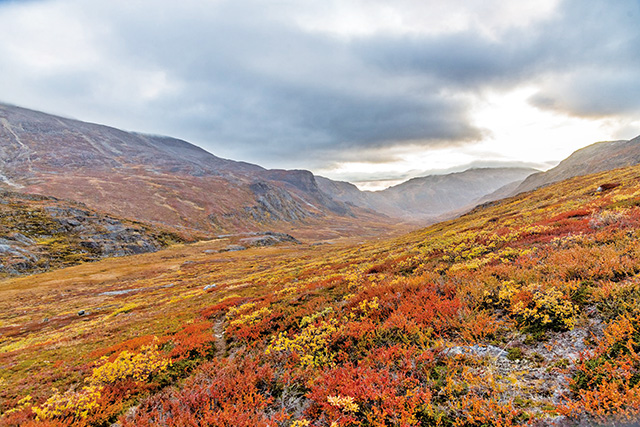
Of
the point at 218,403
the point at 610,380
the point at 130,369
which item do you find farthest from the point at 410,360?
the point at 130,369

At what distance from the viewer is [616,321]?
566 cm

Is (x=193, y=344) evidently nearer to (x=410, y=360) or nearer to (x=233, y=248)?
(x=410, y=360)

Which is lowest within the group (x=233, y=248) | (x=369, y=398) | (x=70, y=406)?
(x=233, y=248)

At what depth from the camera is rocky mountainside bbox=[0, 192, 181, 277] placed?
214ft

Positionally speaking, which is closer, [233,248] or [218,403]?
[218,403]

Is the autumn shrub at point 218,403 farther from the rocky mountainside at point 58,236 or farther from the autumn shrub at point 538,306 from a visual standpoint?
the rocky mountainside at point 58,236

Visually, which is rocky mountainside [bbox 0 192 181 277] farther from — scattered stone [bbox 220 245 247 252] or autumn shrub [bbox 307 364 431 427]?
autumn shrub [bbox 307 364 431 427]

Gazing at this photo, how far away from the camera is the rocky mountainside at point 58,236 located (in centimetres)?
6525

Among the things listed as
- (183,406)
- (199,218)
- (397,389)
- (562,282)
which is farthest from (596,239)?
(199,218)

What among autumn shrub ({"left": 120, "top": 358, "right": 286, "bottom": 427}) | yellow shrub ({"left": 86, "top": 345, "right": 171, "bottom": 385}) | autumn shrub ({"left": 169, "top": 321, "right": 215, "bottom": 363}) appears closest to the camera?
autumn shrub ({"left": 120, "top": 358, "right": 286, "bottom": 427})

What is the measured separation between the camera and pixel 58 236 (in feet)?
271

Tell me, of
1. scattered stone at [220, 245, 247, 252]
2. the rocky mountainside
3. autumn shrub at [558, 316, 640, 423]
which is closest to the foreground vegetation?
autumn shrub at [558, 316, 640, 423]

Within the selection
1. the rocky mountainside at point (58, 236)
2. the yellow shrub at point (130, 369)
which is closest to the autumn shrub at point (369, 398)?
the yellow shrub at point (130, 369)

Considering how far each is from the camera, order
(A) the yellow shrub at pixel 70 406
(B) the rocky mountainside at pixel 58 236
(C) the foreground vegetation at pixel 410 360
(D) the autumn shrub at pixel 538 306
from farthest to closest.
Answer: (B) the rocky mountainside at pixel 58 236, (A) the yellow shrub at pixel 70 406, (D) the autumn shrub at pixel 538 306, (C) the foreground vegetation at pixel 410 360
